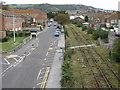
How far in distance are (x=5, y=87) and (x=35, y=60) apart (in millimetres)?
9536

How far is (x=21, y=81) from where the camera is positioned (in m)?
17.7

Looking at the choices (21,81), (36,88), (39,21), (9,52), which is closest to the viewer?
(36,88)

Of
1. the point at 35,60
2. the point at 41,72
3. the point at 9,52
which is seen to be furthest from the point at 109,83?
the point at 9,52

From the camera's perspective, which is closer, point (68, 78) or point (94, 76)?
point (68, 78)

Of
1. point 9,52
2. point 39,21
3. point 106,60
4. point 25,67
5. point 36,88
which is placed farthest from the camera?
point 39,21

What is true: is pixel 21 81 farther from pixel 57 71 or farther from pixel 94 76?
pixel 94 76

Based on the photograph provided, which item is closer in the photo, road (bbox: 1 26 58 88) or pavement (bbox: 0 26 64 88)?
road (bbox: 1 26 58 88)

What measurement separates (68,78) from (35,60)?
31.1ft

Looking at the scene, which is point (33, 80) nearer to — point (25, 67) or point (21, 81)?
point (21, 81)

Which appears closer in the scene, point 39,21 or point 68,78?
point 68,78

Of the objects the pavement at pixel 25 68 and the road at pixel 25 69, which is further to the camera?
the pavement at pixel 25 68

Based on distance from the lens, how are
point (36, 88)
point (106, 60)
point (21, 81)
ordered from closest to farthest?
point (36, 88)
point (21, 81)
point (106, 60)

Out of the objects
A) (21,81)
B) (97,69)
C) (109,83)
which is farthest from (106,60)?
(21,81)

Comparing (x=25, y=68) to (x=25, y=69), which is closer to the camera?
(x=25, y=69)
